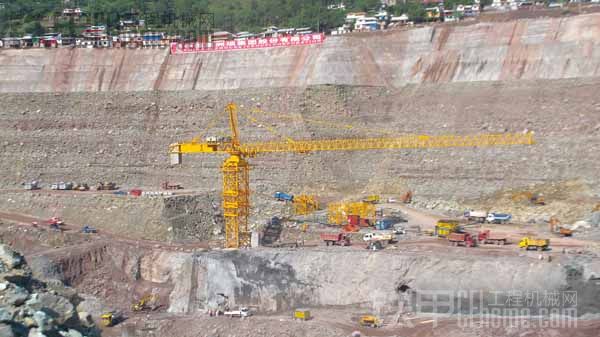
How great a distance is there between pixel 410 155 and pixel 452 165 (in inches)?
188

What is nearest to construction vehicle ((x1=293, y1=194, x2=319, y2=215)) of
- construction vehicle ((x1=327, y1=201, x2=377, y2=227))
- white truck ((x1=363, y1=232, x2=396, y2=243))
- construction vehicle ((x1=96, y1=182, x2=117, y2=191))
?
construction vehicle ((x1=327, y1=201, x2=377, y2=227))

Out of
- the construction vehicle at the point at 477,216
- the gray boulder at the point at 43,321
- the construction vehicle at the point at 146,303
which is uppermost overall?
the construction vehicle at the point at 477,216

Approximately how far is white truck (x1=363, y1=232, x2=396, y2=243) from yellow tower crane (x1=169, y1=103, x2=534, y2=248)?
9.66m

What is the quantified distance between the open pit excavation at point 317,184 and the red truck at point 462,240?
143 mm

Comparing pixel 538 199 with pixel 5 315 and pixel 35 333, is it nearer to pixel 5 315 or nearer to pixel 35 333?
pixel 35 333

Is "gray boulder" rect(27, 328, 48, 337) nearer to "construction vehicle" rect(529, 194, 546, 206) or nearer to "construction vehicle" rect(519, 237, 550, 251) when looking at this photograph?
"construction vehicle" rect(519, 237, 550, 251)

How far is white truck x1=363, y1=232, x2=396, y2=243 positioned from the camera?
84000 millimetres

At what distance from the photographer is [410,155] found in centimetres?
10138

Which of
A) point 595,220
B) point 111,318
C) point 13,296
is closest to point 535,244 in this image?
point 595,220

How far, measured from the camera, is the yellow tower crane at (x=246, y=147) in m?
91.1

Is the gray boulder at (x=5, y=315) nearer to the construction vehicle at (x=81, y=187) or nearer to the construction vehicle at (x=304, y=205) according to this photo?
the construction vehicle at (x=304, y=205)

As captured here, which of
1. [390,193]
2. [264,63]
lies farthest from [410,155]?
[264,63]

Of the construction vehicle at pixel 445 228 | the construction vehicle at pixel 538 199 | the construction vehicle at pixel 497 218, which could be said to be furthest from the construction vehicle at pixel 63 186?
the construction vehicle at pixel 538 199

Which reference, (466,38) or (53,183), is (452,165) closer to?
(466,38)
